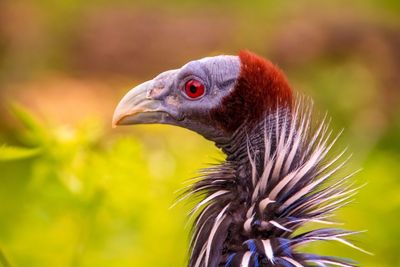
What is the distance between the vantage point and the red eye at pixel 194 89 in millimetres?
3766

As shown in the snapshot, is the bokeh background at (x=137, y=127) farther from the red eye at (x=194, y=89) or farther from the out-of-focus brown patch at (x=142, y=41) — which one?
the red eye at (x=194, y=89)

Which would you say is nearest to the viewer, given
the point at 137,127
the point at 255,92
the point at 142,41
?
the point at 255,92

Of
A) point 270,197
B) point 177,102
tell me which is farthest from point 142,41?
point 270,197

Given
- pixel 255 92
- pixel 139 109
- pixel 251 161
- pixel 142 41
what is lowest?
pixel 251 161

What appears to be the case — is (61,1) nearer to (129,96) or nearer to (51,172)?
(51,172)

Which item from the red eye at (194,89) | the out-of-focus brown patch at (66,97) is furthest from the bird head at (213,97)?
the out-of-focus brown patch at (66,97)

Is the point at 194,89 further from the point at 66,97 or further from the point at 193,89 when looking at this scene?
the point at 66,97

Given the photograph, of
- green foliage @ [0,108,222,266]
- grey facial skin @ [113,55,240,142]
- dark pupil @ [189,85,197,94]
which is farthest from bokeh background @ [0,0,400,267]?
dark pupil @ [189,85,197,94]

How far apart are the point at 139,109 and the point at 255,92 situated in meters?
0.47

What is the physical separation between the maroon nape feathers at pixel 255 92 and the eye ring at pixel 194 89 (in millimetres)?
114

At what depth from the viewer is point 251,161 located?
11.7ft

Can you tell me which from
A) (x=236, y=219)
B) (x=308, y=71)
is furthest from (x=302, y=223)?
(x=308, y=71)

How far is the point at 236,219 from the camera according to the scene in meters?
3.50

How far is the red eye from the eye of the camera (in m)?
3.77
